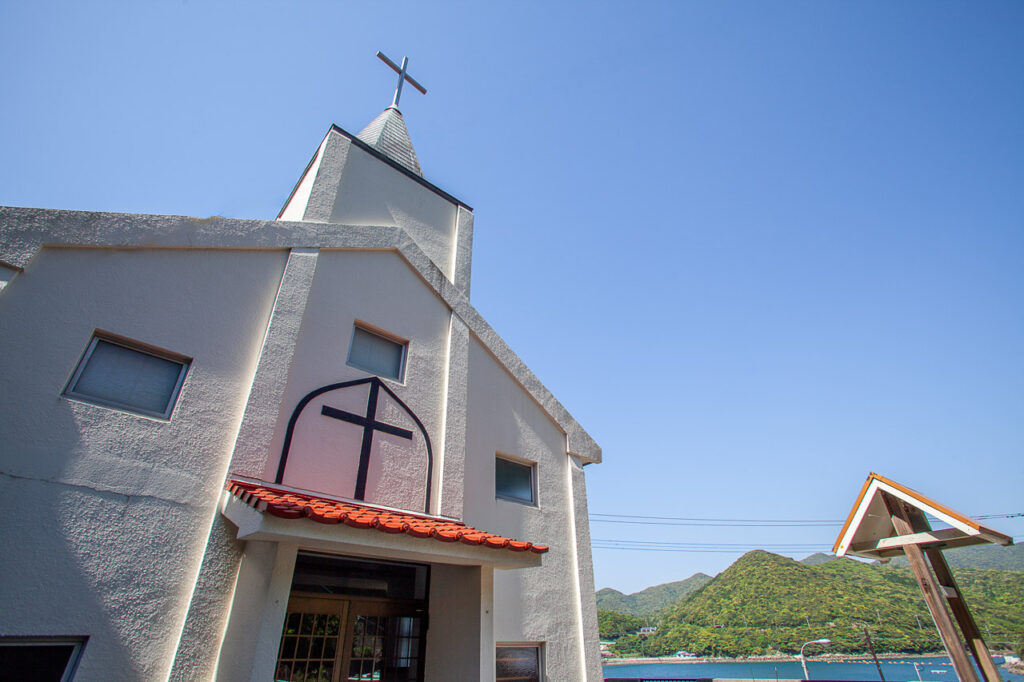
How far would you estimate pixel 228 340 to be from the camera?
19.2 ft

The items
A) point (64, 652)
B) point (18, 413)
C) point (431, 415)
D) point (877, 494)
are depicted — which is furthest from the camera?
point (431, 415)

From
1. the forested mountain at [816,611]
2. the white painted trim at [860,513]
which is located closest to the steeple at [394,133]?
the white painted trim at [860,513]

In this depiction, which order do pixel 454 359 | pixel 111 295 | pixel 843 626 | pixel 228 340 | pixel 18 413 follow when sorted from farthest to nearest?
pixel 843 626
pixel 454 359
pixel 228 340
pixel 111 295
pixel 18 413

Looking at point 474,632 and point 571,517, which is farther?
point 571,517

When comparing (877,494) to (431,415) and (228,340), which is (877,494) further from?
(228,340)

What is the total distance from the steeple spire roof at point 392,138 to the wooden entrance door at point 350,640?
8209 mm

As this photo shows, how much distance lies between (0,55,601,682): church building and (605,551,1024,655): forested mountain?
286 ft

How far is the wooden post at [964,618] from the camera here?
5457mm

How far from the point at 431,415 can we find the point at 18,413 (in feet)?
A: 15.1

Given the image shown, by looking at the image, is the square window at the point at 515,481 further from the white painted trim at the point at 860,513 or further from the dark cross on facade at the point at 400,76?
the dark cross on facade at the point at 400,76

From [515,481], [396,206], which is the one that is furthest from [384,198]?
[515,481]

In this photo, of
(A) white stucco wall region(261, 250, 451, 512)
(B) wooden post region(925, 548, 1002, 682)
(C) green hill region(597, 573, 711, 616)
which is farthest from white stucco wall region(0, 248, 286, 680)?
(C) green hill region(597, 573, 711, 616)

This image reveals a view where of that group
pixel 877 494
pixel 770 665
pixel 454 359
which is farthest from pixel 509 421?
pixel 770 665

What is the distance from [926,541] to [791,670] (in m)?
122
